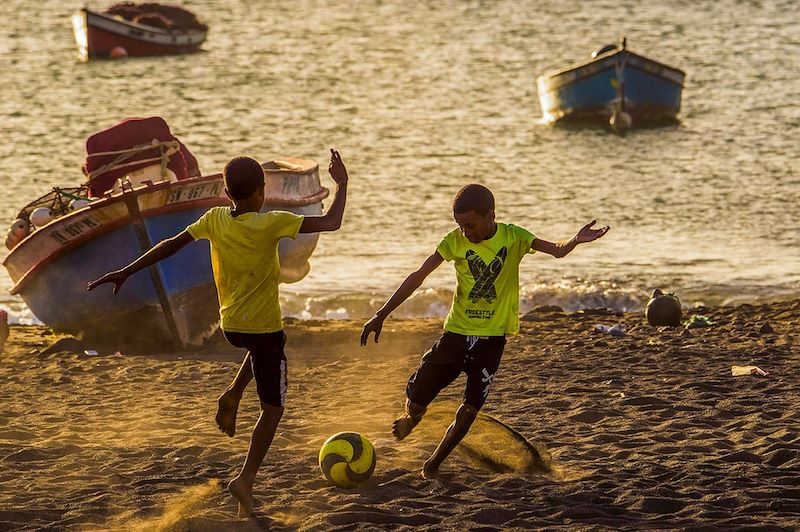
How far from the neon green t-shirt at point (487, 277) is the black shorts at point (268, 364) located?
1092 mm

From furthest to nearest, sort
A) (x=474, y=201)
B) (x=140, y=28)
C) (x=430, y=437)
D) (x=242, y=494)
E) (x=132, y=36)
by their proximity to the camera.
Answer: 1. (x=132, y=36)
2. (x=140, y=28)
3. (x=430, y=437)
4. (x=474, y=201)
5. (x=242, y=494)

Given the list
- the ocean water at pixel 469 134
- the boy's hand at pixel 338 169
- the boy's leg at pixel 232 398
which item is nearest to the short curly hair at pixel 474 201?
the boy's hand at pixel 338 169

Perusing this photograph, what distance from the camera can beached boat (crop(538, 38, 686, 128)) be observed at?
113 ft

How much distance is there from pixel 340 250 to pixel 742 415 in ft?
37.3

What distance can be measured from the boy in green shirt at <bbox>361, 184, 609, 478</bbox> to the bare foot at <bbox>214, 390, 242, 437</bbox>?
0.85m

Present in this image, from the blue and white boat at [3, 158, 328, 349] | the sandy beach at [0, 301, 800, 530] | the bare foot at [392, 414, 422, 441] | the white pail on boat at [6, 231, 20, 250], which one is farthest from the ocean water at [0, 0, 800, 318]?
the bare foot at [392, 414, 422, 441]

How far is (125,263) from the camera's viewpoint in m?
13.4

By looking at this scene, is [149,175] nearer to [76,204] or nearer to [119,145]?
[119,145]

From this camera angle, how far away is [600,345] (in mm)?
12453

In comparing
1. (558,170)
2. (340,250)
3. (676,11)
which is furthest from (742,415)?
(676,11)

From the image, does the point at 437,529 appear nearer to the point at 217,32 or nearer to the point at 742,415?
the point at 742,415

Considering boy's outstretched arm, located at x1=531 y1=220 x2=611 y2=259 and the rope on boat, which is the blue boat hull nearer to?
the rope on boat

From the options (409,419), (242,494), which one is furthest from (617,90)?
(242,494)

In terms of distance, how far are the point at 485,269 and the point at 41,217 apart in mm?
7764
